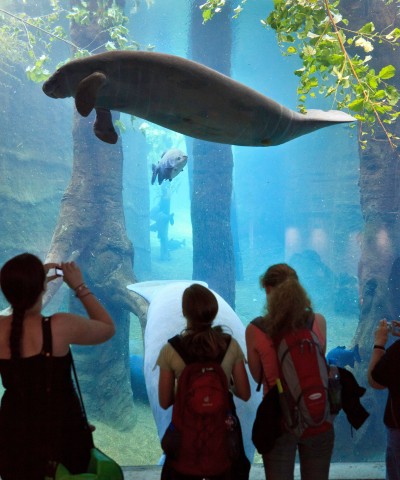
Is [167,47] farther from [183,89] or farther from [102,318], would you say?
[102,318]

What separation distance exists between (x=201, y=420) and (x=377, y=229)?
6.12 meters

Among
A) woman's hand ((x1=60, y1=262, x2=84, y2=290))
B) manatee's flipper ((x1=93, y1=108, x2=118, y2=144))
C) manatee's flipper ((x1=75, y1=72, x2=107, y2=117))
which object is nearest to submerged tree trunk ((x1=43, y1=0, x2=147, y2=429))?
manatee's flipper ((x1=93, y1=108, x2=118, y2=144))

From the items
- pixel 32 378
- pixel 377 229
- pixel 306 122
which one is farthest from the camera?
pixel 377 229

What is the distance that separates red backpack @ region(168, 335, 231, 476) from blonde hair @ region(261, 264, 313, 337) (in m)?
0.32

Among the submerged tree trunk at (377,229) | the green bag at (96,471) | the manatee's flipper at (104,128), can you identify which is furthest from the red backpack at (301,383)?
the submerged tree trunk at (377,229)

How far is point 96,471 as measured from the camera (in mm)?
1642

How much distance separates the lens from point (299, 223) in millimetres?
42906

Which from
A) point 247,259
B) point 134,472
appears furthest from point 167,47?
point 247,259

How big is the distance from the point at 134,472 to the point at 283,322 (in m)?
1.72

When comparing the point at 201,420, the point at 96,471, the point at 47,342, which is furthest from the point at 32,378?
the point at 201,420

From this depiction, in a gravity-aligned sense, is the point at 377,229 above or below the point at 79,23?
below

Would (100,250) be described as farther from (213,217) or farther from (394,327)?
(394,327)

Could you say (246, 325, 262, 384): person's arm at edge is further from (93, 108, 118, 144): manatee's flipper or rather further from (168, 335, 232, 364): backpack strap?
(93, 108, 118, 144): manatee's flipper

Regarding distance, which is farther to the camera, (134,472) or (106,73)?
(134,472)
